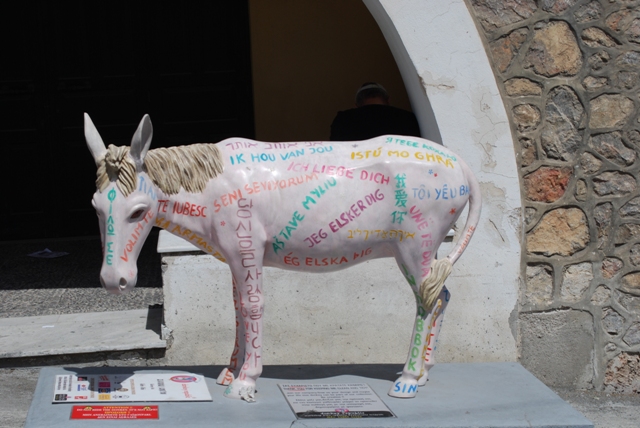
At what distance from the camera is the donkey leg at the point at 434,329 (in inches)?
126

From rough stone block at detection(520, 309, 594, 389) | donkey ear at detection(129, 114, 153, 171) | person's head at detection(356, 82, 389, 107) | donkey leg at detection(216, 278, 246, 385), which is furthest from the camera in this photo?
person's head at detection(356, 82, 389, 107)

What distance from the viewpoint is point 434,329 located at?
3238 millimetres

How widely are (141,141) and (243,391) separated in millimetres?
1026

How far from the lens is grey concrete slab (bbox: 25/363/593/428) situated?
289cm

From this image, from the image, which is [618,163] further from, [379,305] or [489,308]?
[379,305]

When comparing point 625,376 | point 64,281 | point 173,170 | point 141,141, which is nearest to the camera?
point 141,141

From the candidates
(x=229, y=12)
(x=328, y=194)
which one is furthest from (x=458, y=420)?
(x=229, y=12)

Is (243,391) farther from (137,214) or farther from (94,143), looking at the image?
(94,143)

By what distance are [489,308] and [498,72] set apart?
1.32m

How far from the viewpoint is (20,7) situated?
691 centimetres

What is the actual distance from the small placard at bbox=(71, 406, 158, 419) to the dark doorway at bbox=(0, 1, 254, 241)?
4.42m

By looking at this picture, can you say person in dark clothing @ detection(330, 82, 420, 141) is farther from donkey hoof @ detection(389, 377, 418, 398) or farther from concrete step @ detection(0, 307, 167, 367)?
donkey hoof @ detection(389, 377, 418, 398)

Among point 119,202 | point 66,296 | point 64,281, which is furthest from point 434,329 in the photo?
point 64,281

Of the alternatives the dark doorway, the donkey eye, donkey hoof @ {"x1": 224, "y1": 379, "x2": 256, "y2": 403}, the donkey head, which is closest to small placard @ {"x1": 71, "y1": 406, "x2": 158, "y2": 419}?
donkey hoof @ {"x1": 224, "y1": 379, "x2": 256, "y2": 403}
